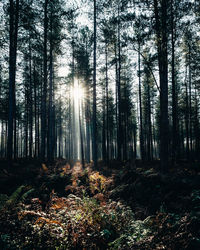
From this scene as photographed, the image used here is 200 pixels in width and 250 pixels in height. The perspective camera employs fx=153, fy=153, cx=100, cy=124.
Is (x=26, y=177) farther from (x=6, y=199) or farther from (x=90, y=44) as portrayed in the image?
(x=90, y=44)

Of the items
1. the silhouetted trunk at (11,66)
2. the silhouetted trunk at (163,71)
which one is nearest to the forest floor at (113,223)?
the silhouetted trunk at (163,71)

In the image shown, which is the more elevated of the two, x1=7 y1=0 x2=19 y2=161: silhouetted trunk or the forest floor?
x1=7 y1=0 x2=19 y2=161: silhouetted trunk

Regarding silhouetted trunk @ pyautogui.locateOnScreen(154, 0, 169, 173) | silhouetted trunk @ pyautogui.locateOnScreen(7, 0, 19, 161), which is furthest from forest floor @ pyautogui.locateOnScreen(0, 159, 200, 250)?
silhouetted trunk @ pyautogui.locateOnScreen(7, 0, 19, 161)

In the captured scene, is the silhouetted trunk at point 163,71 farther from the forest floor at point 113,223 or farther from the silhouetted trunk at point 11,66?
the silhouetted trunk at point 11,66

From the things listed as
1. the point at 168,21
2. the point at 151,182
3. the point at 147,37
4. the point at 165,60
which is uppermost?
the point at 168,21

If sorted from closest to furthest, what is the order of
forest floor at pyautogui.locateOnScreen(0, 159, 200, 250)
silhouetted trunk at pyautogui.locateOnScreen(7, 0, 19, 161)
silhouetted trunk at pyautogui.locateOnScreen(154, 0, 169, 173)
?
1. forest floor at pyautogui.locateOnScreen(0, 159, 200, 250)
2. silhouetted trunk at pyautogui.locateOnScreen(154, 0, 169, 173)
3. silhouetted trunk at pyautogui.locateOnScreen(7, 0, 19, 161)

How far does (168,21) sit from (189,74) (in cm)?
1544

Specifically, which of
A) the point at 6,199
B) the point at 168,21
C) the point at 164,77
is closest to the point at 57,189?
the point at 6,199

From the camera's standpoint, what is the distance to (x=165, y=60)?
24.9 feet

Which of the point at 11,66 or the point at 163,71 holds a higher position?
the point at 11,66

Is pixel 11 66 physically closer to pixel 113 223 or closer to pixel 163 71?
pixel 163 71

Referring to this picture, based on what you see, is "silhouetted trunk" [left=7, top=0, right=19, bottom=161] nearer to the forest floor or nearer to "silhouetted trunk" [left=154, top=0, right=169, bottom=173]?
the forest floor

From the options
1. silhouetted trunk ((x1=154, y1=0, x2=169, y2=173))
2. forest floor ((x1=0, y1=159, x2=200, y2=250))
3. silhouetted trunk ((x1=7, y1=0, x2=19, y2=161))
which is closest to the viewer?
forest floor ((x1=0, y1=159, x2=200, y2=250))

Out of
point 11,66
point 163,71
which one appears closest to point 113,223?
point 163,71
